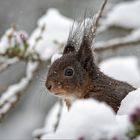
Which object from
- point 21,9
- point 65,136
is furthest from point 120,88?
point 21,9

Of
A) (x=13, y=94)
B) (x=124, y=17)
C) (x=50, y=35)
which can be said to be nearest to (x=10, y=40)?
(x=13, y=94)

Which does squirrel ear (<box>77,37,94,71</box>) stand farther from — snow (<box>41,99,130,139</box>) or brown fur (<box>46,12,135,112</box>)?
snow (<box>41,99,130,139</box>)

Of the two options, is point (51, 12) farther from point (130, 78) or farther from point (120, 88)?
point (120, 88)

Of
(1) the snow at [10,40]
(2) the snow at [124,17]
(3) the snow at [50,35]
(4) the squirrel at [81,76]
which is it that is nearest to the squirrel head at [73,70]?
(4) the squirrel at [81,76]

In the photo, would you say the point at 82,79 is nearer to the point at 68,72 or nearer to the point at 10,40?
the point at 68,72

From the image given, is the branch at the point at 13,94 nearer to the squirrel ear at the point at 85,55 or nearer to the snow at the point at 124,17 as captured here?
the squirrel ear at the point at 85,55

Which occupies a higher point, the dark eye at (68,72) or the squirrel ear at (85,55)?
the squirrel ear at (85,55)
